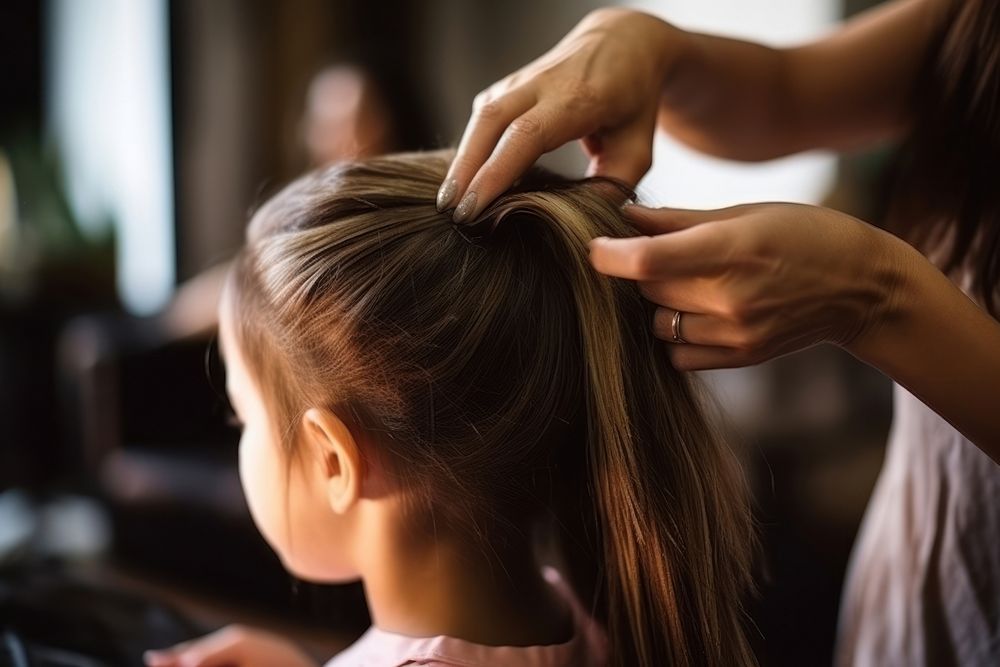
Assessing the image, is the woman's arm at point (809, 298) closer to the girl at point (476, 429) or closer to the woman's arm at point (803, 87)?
the girl at point (476, 429)

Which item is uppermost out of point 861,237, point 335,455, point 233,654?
point 861,237

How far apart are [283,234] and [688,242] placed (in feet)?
1.25

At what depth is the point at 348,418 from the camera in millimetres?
713

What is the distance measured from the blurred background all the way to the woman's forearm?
0.40m

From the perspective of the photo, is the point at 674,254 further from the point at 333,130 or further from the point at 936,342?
the point at 333,130

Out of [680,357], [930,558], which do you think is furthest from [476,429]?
[930,558]

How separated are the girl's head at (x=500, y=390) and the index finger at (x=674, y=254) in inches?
4.2

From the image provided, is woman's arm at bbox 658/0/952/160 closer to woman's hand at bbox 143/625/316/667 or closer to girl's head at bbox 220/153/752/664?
girl's head at bbox 220/153/752/664

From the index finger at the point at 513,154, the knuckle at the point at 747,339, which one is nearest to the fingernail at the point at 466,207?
the index finger at the point at 513,154

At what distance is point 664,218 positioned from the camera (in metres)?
0.62

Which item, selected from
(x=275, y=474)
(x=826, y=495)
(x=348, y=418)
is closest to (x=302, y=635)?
(x=275, y=474)

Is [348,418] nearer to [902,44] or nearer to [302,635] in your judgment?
[902,44]

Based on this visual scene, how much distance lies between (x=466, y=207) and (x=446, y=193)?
30 mm

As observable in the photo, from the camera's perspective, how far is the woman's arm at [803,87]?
89 centimetres
